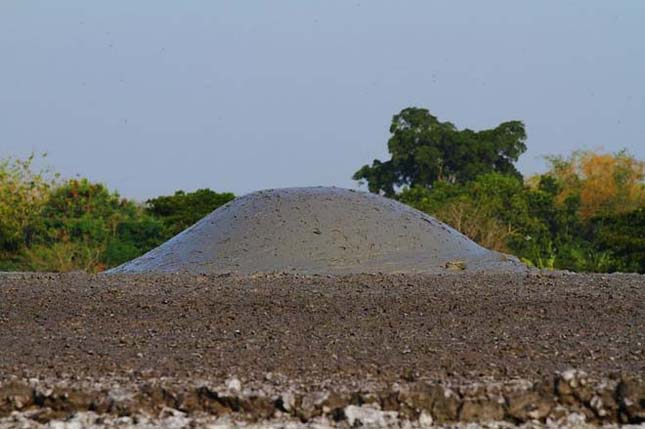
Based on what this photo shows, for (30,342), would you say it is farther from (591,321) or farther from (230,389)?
(591,321)

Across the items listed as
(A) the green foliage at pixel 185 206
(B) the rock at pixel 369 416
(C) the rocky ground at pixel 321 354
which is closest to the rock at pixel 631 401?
(C) the rocky ground at pixel 321 354

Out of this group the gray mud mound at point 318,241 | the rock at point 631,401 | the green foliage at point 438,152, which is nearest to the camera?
the rock at point 631,401

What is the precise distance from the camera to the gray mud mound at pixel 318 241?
34.4ft

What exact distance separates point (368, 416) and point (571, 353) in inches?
64.4

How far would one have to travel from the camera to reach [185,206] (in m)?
21.8

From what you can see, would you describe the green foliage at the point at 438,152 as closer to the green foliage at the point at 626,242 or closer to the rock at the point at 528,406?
the green foliage at the point at 626,242

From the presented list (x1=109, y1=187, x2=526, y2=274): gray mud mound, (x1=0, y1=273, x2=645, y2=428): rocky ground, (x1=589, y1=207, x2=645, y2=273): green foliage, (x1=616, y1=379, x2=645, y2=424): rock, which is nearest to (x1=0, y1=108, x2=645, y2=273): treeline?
(x1=589, y1=207, x2=645, y2=273): green foliage

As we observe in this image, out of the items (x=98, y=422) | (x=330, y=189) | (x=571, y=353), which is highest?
(x=330, y=189)

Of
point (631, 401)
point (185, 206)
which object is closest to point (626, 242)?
point (185, 206)

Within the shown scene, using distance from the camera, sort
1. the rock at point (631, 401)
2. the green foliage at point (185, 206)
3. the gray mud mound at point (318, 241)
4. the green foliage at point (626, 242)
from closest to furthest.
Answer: the rock at point (631, 401)
the gray mud mound at point (318, 241)
the green foliage at point (626, 242)
the green foliage at point (185, 206)

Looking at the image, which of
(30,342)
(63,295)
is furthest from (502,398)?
(63,295)

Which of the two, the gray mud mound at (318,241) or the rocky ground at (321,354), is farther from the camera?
the gray mud mound at (318,241)

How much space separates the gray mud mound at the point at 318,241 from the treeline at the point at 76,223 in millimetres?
7503

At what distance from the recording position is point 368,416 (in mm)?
4344
